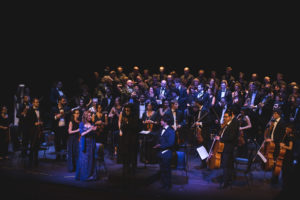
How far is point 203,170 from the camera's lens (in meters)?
10.1

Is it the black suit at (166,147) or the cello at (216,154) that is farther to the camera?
the cello at (216,154)

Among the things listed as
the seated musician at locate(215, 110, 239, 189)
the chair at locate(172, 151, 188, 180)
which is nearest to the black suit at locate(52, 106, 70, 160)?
the chair at locate(172, 151, 188, 180)

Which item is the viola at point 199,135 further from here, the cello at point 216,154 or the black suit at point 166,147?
the black suit at point 166,147

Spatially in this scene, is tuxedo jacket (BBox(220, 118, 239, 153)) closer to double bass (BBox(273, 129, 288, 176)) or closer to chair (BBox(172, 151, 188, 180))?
double bass (BBox(273, 129, 288, 176))

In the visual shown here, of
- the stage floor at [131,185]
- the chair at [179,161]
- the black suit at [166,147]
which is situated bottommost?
the stage floor at [131,185]

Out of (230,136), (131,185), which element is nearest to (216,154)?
(230,136)

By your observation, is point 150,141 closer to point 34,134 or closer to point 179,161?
point 179,161

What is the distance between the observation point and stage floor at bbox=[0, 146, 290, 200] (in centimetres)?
777

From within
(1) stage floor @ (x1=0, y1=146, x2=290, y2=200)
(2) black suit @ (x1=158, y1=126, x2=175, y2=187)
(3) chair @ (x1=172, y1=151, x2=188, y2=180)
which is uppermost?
(2) black suit @ (x1=158, y1=126, x2=175, y2=187)

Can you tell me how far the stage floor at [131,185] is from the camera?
7.77 m

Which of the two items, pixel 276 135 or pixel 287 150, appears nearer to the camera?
pixel 287 150

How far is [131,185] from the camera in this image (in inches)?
330

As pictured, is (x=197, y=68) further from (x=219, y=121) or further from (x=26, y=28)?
(x=26, y=28)

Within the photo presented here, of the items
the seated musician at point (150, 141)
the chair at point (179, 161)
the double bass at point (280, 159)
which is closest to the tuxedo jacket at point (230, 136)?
the double bass at point (280, 159)
